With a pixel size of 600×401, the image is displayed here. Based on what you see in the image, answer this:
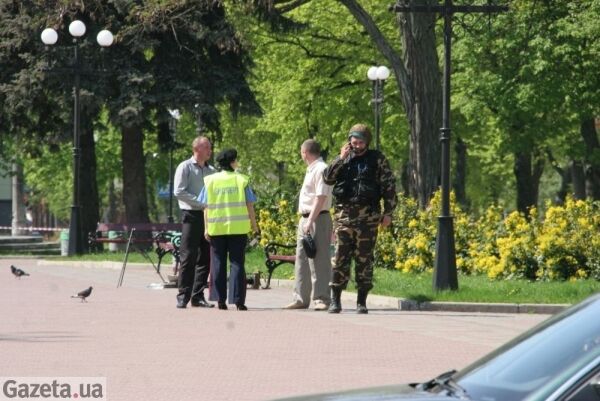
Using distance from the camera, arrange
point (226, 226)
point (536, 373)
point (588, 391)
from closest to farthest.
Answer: point (588, 391) < point (536, 373) < point (226, 226)

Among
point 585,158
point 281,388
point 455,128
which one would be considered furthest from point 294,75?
point 281,388

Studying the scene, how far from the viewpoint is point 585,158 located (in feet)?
161

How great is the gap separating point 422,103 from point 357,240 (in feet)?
37.8

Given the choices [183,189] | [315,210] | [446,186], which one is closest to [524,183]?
[446,186]

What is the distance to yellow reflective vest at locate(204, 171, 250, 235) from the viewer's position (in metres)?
17.4

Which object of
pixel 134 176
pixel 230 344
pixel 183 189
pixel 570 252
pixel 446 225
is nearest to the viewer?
pixel 230 344

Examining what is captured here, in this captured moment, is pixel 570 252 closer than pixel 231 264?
No

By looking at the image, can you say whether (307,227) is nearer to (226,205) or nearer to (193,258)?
(226,205)

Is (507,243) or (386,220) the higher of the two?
(386,220)

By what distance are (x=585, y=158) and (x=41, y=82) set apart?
1861 cm

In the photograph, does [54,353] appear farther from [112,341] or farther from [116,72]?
[116,72]

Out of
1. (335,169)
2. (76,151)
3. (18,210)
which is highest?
(76,151)

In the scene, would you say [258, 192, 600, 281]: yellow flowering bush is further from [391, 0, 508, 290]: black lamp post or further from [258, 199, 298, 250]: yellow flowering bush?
[258, 199, 298, 250]: yellow flowering bush

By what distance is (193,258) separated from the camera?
59.1 ft
